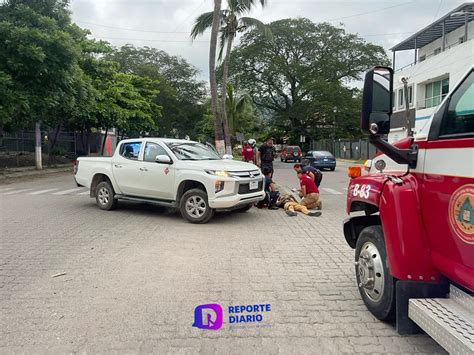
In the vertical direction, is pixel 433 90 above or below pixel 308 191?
above

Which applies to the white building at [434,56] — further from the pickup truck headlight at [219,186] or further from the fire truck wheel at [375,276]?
the fire truck wheel at [375,276]

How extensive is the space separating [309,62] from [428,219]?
49.8 meters

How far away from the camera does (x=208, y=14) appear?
17.8 metres

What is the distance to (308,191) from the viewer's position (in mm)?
9711

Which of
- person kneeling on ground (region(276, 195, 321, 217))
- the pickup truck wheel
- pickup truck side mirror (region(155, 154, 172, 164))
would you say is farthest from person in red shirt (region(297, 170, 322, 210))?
the pickup truck wheel

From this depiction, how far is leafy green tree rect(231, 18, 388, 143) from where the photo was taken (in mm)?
48062

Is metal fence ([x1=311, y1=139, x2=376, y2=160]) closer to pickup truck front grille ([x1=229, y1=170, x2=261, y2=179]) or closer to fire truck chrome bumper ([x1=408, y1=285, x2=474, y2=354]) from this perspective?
pickup truck front grille ([x1=229, y1=170, x2=261, y2=179])

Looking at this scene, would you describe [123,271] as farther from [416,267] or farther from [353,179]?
[416,267]

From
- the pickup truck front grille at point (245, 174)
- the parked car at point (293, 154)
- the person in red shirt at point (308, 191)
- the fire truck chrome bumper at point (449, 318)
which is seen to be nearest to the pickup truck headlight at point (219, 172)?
the pickup truck front grille at point (245, 174)

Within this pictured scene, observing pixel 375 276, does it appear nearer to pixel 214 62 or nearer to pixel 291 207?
pixel 291 207

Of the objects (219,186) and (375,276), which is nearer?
(375,276)

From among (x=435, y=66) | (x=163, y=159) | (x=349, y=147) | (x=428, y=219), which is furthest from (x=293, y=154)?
(x=428, y=219)

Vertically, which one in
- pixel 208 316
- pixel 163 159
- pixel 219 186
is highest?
pixel 163 159

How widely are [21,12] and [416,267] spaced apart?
62.9ft
